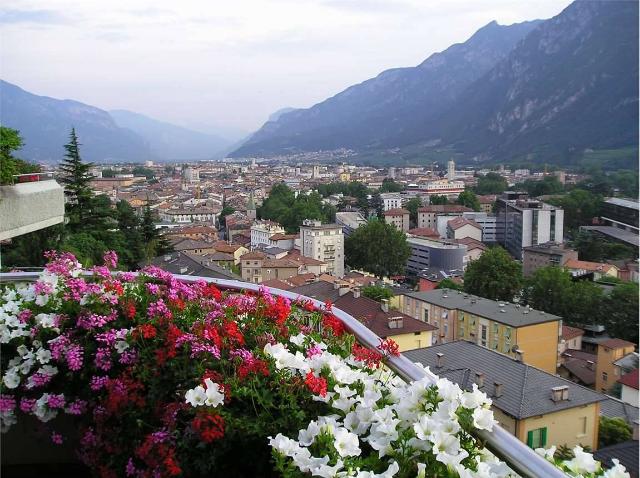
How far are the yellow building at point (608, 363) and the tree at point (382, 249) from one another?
750 inches

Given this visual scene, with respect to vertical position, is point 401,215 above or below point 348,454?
below

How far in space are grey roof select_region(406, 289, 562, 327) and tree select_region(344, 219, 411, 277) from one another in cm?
1530

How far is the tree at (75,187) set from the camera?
57.1ft

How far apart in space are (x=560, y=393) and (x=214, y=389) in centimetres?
1115

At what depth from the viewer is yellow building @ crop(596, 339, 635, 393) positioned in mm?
20562

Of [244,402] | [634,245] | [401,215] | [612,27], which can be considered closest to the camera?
[244,402]

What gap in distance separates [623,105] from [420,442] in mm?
117850

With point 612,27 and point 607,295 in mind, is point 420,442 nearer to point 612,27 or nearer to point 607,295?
point 607,295

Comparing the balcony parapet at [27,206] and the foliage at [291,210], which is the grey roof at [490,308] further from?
the foliage at [291,210]

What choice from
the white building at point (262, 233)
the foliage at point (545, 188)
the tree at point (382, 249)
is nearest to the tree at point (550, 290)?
the tree at point (382, 249)

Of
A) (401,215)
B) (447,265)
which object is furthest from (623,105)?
(447,265)

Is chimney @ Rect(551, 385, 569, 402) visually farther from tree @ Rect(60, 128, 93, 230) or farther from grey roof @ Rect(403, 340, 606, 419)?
tree @ Rect(60, 128, 93, 230)

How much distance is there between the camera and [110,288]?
219 centimetres

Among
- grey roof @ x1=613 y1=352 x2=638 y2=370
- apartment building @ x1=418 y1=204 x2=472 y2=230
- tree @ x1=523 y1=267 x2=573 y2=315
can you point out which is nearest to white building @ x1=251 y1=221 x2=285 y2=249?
apartment building @ x1=418 y1=204 x2=472 y2=230
